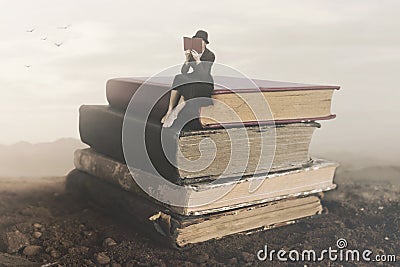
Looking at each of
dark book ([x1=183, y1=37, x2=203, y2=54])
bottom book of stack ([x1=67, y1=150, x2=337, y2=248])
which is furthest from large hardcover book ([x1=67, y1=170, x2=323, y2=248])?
dark book ([x1=183, y1=37, x2=203, y2=54])

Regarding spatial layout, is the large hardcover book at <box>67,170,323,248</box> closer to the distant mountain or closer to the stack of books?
the stack of books

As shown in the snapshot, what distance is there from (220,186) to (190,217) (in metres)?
0.07

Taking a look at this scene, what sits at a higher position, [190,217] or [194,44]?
[194,44]

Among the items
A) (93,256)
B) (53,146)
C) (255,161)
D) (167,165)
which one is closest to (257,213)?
(255,161)

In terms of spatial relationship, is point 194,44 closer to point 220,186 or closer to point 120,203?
point 220,186

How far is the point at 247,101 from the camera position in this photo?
3.10ft

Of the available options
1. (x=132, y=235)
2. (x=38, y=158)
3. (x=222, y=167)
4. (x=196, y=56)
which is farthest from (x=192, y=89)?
(x=38, y=158)

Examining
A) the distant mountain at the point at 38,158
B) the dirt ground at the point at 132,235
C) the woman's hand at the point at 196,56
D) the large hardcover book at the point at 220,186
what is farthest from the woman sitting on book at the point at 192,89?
the distant mountain at the point at 38,158

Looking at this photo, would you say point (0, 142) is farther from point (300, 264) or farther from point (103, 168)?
point (300, 264)

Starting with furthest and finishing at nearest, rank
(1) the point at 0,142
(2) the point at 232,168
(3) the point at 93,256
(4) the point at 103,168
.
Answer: (1) the point at 0,142
(4) the point at 103,168
(2) the point at 232,168
(3) the point at 93,256

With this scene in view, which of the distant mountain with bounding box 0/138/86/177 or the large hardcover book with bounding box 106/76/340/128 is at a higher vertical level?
the large hardcover book with bounding box 106/76/340/128

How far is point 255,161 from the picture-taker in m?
1.01

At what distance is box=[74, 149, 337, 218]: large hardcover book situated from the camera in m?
0.92

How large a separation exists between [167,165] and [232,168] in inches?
5.0
